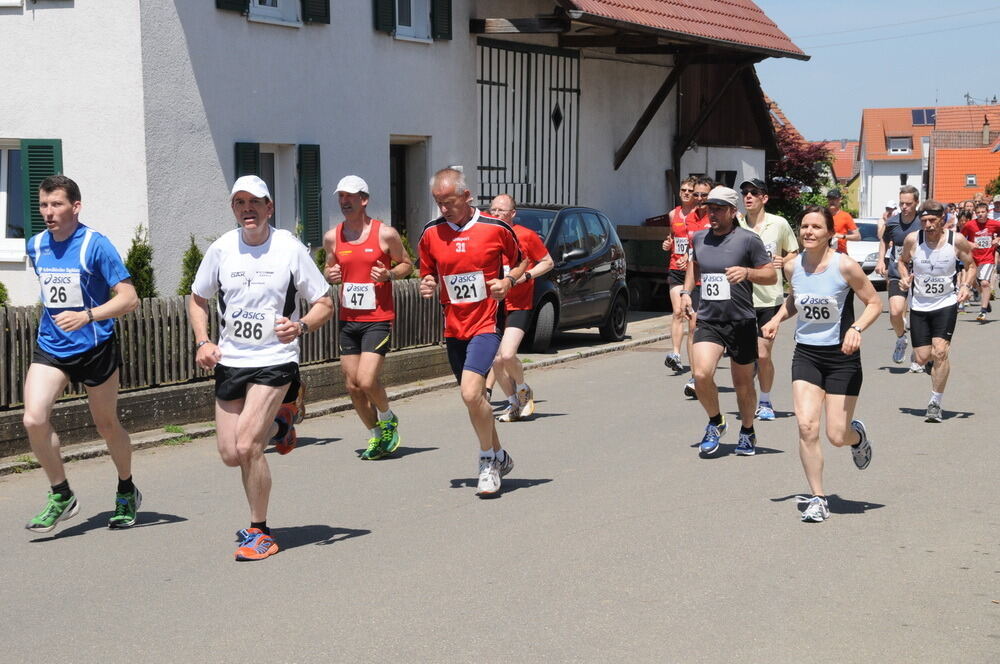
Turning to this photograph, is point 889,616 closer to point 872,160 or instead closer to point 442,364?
point 442,364

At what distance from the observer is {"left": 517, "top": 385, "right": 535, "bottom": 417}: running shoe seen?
1162 cm

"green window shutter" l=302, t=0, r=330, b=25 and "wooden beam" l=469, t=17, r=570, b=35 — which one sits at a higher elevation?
"wooden beam" l=469, t=17, r=570, b=35

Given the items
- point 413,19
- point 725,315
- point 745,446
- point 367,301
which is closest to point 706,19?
point 413,19

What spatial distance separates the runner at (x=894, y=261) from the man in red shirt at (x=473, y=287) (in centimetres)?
728

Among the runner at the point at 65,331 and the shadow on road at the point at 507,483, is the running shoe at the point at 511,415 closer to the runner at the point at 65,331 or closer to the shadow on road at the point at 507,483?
the shadow on road at the point at 507,483

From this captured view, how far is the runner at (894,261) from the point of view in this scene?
14859 mm

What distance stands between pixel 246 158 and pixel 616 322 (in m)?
5.25

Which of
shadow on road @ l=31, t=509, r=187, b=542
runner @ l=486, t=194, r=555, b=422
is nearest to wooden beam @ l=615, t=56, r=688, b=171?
runner @ l=486, t=194, r=555, b=422

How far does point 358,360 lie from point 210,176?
6.54 metres

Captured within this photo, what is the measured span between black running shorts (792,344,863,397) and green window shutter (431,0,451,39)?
40.7 feet

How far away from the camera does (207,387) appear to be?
444 inches

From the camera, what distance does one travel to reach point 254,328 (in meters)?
6.71

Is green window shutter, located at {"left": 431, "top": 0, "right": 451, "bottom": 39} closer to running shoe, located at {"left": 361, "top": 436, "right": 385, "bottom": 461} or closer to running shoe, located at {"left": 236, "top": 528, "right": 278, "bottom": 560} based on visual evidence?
running shoe, located at {"left": 361, "top": 436, "right": 385, "bottom": 461}

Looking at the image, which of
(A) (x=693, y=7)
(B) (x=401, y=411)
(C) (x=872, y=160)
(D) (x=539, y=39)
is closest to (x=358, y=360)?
(B) (x=401, y=411)
